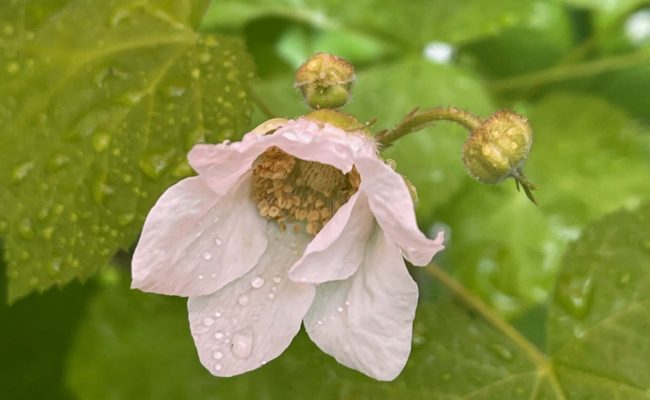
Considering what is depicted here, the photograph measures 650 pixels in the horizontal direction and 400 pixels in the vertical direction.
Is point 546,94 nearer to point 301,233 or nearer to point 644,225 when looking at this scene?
point 644,225

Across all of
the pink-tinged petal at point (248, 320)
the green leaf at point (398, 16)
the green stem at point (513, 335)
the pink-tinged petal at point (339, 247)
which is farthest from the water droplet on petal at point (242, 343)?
the green leaf at point (398, 16)

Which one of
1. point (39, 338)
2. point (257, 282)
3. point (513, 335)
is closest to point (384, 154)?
point (513, 335)

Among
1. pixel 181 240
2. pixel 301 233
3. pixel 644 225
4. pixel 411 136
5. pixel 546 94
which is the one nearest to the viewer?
pixel 181 240

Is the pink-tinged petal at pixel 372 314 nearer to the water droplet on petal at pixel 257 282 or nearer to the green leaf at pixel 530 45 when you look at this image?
the water droplet on petal at pixel 257 282

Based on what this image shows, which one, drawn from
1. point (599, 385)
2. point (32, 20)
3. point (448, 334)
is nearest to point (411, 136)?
point (448, 334)

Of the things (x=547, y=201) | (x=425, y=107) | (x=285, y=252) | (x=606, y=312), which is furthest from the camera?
(x=547, y=201)

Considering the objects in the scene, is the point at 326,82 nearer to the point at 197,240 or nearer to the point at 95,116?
the point at 197,240

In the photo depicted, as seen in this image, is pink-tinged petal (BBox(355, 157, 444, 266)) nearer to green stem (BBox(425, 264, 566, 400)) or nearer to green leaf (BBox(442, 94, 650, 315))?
green stem (BBox(425, 264, 566, 400))
